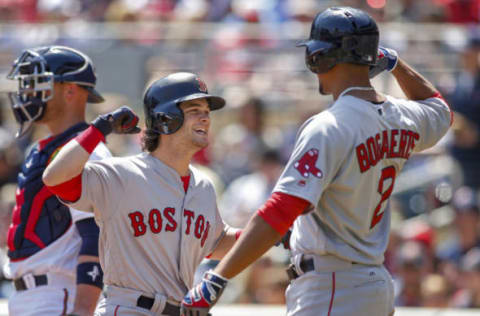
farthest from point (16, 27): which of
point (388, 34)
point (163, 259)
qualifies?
point (163, 259)

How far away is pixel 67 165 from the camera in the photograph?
3637 millimetres

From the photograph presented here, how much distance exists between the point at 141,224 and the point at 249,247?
740 mm

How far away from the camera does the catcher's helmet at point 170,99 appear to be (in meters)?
3.87

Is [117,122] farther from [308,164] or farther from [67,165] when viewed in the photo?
[308,164]

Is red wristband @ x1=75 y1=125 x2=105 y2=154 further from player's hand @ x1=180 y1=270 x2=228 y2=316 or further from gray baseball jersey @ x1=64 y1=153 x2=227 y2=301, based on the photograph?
player's hand @ x1=180 y1=270 x2=228 y2=316

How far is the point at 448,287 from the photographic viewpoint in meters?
7.39

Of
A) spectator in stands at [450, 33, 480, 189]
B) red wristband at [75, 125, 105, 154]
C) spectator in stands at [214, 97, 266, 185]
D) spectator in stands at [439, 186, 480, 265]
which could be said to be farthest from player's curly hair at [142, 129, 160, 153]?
spectator in stands at [450, 33, 480, 189]

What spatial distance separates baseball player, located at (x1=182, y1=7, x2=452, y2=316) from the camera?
10.7 ft

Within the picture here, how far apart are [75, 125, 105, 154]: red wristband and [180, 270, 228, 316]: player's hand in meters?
0.84

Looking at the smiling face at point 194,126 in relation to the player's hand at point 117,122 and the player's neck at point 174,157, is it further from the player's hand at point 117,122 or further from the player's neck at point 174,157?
the player's hand at point 117,122

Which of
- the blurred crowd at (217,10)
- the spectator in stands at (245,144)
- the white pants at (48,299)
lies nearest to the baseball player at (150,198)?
the white pants at (48,299)

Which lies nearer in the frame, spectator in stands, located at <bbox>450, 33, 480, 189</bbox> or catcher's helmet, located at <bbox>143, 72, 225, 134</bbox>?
catcher's helmet, located at <bbox>143, 72, 225, 134</bbox>

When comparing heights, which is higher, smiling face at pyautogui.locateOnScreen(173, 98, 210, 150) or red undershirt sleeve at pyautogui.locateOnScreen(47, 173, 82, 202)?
smiling face at pyautogui.locateOnScreen(173, 98, 210, 150)

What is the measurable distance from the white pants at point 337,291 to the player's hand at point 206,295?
46cm
